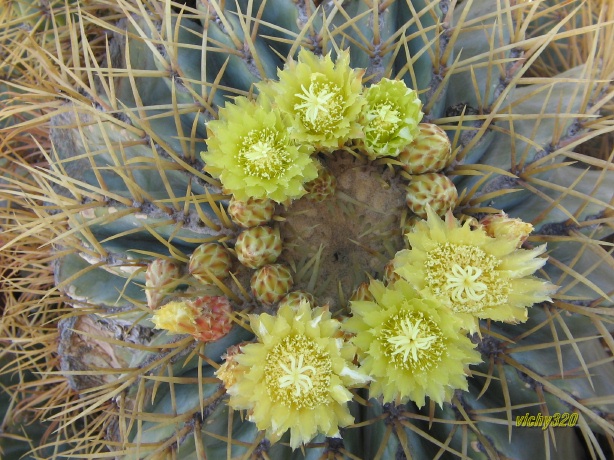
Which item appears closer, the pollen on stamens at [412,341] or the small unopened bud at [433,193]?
the pollen on stamens at [412,341]

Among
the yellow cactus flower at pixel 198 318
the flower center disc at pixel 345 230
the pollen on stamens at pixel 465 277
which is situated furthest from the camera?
the flower center disc at pixel 345 230

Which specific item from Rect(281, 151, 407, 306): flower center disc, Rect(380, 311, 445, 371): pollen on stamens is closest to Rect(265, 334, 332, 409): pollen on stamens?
Rect(380, 311, 445, 371): pollen on stamens

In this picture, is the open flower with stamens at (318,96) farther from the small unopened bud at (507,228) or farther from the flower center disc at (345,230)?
the small unopened bud at (507,228)

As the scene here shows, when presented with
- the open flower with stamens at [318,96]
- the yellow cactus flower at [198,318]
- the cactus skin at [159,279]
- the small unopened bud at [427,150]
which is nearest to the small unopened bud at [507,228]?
the small unopened bud at [427,150]

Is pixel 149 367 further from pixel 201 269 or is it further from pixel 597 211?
pixel 597 211

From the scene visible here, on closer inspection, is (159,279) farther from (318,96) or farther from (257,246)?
(318,96)

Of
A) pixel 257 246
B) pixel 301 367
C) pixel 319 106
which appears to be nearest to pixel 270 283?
pixel 257 246
